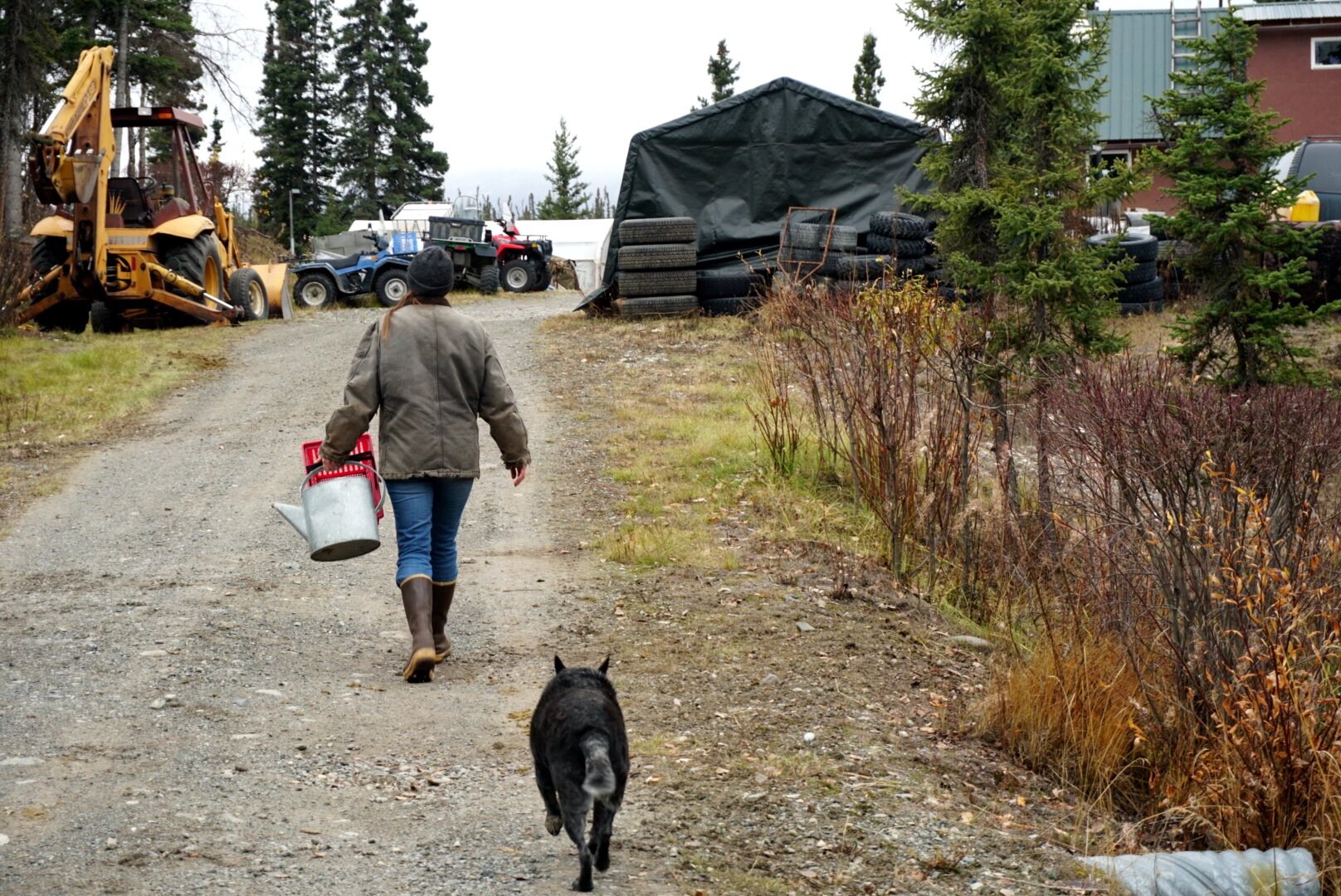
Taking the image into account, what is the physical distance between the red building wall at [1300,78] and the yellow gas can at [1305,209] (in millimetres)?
19975

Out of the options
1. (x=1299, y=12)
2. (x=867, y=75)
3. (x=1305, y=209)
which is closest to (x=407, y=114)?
(x=867, y=75)

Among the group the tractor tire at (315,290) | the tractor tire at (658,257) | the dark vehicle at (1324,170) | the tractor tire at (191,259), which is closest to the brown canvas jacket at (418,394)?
the tractor tire at (658,257)

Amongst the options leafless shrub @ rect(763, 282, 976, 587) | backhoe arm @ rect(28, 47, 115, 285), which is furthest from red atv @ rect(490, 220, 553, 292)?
leafless shrub @ rect(763, 282, 976, 587)

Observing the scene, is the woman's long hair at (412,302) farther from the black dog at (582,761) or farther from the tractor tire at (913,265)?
the tractor tire at (913,265)

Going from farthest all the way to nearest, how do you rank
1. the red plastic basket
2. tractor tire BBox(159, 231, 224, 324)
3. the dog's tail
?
tractor tire BBox(159, 231, 224, 324), the red plastic basket, the dog's tail

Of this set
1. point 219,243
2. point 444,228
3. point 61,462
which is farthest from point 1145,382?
point 444,228

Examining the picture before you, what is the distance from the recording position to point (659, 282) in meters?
19.0

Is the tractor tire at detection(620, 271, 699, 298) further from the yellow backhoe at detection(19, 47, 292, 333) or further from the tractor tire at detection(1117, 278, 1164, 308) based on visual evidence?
the yellow backhoe at detection(19, 47, 292, 333)

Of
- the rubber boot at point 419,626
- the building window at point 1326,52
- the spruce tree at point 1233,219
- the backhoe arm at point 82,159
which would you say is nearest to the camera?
the rubber boot at point 419,626

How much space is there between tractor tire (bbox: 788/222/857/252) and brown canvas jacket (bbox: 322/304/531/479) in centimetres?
1226

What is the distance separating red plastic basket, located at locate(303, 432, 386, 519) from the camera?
619 cm

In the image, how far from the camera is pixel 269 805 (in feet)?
15.5

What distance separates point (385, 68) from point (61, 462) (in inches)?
1858

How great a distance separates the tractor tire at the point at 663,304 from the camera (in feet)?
62.3
